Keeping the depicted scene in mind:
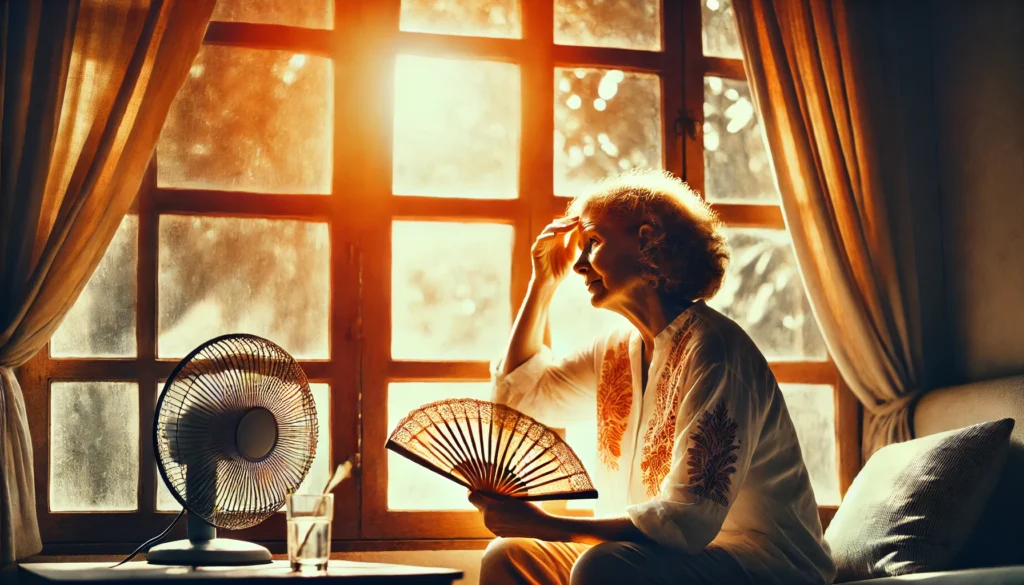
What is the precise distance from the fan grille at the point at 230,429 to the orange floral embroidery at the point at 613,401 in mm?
728

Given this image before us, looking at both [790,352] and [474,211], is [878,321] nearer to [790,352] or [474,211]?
[790,352]

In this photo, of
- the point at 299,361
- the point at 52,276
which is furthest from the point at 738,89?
the point at 52,276

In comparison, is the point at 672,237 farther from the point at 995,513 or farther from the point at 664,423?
the point at 995,513

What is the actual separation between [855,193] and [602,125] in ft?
2.47

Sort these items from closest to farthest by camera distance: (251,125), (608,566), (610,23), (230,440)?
1. (608,566)
2. (230,440)
3. (251,125)
4. (610,23)

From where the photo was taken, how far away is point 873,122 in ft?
10.2

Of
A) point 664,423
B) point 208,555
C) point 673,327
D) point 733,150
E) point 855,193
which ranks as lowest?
point 208,555

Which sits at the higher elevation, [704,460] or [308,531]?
[704,460]

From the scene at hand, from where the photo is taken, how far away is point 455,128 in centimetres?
301

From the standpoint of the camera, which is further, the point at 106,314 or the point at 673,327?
the point at 106,314

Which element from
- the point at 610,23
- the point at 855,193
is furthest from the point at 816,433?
the point at 610,23

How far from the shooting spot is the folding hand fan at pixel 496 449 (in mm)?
2262

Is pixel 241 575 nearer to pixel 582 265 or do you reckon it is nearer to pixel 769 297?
pixel 582 265

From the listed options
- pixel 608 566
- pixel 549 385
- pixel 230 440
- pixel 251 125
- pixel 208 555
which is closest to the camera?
pixel 608 566
